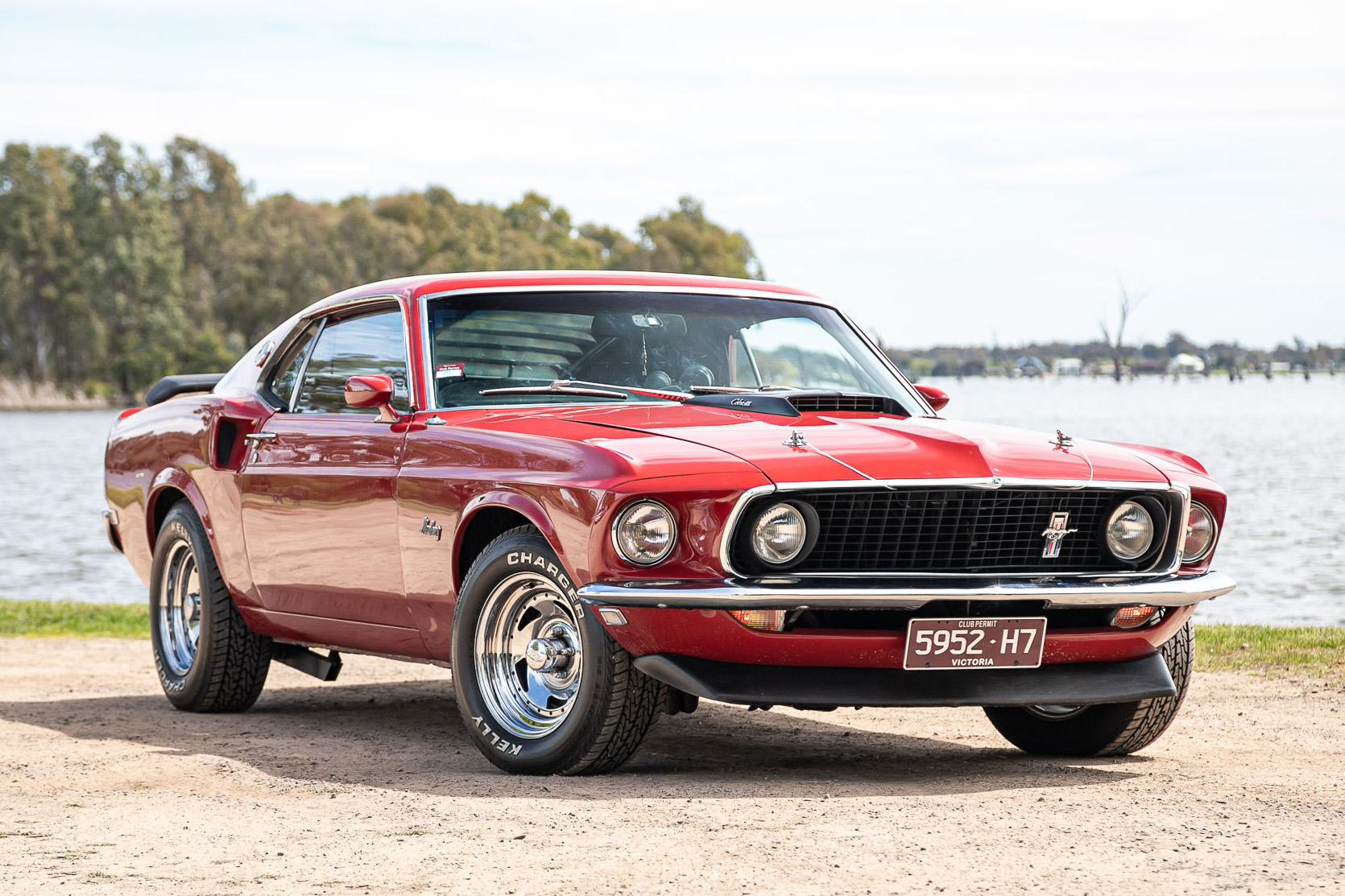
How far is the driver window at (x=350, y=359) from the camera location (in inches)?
265

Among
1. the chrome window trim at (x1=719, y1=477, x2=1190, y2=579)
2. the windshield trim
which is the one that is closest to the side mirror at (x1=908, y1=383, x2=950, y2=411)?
the windshield trim

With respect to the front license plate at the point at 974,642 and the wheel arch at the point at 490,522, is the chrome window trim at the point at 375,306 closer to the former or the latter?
the wheel arch at the point at 490,522

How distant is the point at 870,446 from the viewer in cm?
549

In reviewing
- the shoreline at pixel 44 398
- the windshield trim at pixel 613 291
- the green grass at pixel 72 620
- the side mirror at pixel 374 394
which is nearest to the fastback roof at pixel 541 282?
the windshield trim at pixel 613 291

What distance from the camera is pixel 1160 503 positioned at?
18.9ft

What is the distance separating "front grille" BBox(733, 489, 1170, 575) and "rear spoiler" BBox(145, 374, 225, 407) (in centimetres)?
424

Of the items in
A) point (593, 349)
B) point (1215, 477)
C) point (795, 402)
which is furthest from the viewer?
point (1215, 477)

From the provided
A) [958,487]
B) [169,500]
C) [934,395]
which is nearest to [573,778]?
[958,487]

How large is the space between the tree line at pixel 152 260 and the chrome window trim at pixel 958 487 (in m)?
101

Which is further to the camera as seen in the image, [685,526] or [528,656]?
[528,656]

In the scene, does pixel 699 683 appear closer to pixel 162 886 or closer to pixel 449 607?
pixel 449 607

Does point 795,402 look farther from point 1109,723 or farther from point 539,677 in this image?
point 1109,723

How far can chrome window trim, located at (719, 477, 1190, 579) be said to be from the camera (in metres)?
5.11

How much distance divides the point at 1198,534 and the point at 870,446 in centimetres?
124
